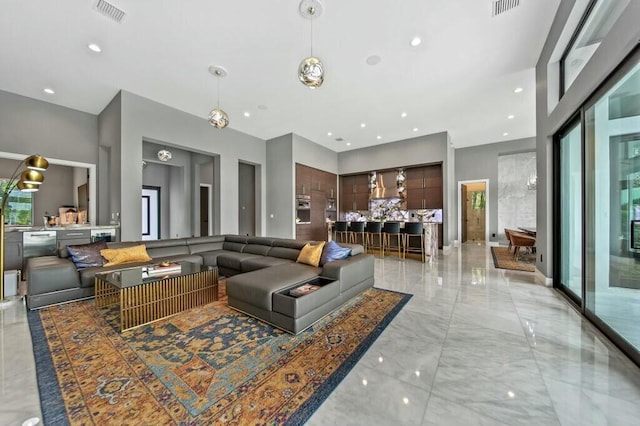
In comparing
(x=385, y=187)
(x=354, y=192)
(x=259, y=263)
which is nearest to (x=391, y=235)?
(x=385, y=187)

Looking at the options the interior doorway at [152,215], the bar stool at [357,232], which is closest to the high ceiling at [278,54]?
the bar stool at [357,232]

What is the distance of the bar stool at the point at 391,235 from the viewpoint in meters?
6.48

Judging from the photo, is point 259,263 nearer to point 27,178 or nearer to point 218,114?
point 218,114

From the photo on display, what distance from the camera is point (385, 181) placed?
8.91m

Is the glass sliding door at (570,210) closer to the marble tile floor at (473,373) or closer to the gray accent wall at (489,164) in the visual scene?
the marble tile floor at (473,373)

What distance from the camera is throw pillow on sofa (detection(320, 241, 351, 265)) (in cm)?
344

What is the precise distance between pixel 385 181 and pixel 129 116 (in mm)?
7429

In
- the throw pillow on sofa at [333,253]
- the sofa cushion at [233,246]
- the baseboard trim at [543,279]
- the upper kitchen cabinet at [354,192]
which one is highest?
the upper kitchen cabinet at [354,192]

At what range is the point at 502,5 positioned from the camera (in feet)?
9.45

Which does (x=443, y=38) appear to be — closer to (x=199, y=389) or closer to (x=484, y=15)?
(x=484, y=15)

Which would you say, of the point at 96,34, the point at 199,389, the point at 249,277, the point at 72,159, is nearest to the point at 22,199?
the point at 72,159

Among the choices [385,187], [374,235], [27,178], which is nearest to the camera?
[27,178]

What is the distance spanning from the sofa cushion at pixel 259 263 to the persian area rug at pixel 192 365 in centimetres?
102

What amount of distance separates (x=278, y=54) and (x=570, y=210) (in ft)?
15.5
